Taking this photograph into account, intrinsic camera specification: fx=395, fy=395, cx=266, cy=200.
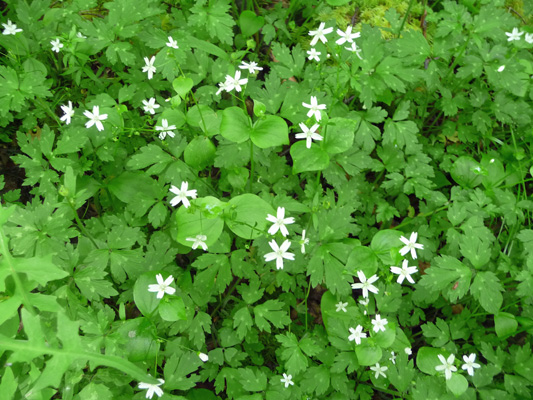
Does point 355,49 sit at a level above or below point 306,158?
above

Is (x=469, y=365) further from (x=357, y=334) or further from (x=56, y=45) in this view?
(x=56, y=45)

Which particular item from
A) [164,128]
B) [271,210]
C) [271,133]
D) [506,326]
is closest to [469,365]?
[506,326]

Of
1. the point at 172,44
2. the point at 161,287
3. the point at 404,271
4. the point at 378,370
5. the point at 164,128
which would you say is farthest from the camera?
the point at 172,44

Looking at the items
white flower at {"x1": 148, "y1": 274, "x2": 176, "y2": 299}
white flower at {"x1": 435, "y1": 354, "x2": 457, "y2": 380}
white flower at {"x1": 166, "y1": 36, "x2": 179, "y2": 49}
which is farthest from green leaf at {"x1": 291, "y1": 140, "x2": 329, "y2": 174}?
white flower at {"x1": 435, "y1": 354, "x2": 457, "y2": 380}

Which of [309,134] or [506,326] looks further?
[506,326]

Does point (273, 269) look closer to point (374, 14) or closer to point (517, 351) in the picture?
point (517, 351)

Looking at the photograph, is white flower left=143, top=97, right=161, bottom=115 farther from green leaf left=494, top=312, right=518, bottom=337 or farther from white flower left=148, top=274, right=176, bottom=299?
green leaf left=494, top=312, right=518, bottom=337

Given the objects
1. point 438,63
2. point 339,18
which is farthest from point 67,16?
point 438,63
